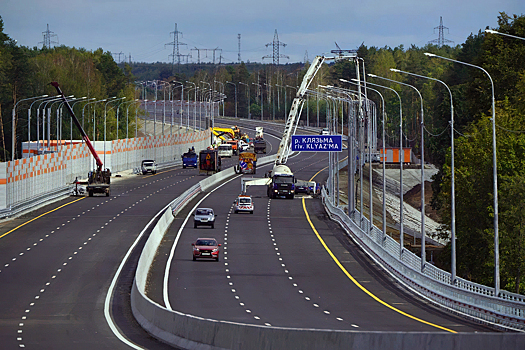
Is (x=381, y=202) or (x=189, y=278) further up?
(x=189, y=278)

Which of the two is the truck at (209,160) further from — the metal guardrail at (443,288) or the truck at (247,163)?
the metal guardrail at (443,288)

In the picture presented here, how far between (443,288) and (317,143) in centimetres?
4212

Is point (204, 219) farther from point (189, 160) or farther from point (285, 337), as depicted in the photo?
point (189, 160)

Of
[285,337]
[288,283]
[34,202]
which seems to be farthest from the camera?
[34,202]

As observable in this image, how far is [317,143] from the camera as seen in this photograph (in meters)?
79.9

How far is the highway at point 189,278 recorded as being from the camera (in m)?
32.1

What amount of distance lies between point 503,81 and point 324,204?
2256 cm

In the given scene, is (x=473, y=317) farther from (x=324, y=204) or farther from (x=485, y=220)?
(x=324, y=204)

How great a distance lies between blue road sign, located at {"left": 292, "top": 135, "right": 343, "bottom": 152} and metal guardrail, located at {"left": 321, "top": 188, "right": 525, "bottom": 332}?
15760 millimetres

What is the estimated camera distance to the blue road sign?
79.2 meters

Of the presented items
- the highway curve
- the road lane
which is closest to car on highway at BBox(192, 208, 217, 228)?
the road lane

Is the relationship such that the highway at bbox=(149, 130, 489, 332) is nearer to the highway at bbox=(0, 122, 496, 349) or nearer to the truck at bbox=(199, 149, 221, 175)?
the highway at bbox=(0, 122, 496, 349)

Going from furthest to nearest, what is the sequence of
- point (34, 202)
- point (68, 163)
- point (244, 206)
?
point (68, 163)
point (244, 206)
point (34, 202)

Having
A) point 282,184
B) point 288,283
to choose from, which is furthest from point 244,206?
point 288,283
